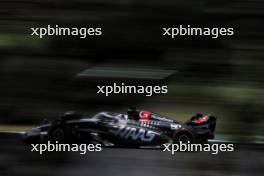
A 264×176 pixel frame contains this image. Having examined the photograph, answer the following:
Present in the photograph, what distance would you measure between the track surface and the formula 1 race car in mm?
44

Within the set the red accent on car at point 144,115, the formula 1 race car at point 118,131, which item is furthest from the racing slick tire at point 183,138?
the red accent on car at point 144,115

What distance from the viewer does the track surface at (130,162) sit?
3990 millimetres

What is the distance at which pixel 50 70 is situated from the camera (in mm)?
3924

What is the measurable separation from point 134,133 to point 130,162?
4.3 inches

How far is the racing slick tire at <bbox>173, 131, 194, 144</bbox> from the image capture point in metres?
3.96

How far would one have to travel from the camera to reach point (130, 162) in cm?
402

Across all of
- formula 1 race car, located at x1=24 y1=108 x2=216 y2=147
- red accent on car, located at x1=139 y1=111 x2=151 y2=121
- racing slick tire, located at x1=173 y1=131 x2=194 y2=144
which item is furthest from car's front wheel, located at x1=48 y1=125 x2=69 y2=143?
racing slick tire, located at x1=173 y1=131 x2=194 y2=144

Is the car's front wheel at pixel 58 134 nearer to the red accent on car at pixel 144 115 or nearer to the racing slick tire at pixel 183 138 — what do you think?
the red accent on car at pixel 144 115

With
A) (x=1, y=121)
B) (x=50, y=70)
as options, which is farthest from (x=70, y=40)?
(x=1, y=121)

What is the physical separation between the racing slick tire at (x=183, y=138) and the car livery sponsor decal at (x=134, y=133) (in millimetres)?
79

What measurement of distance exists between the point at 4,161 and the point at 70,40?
532 millimetres

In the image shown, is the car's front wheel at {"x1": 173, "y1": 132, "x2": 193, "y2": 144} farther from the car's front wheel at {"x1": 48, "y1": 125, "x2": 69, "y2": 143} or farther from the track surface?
the car's front wheel at {"x1": 48, "y1": 125, "x2": 69, "y2": 143}

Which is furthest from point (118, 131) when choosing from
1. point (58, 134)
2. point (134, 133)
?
point (58, 134)

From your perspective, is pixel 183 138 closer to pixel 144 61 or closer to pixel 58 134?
pixel 144 61
